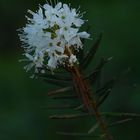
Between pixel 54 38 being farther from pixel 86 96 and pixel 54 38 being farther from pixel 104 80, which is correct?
pixel 104 80

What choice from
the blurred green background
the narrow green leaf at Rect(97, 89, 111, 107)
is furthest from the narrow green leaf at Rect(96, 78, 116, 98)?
the blurred green background

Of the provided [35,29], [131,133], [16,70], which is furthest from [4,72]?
[35,29]

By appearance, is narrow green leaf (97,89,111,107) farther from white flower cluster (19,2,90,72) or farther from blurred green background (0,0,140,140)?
blurred green background (0,0,140,140)

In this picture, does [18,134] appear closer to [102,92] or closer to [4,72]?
[4,72]

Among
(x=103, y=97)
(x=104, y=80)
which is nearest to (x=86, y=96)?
(x=103, y=97)

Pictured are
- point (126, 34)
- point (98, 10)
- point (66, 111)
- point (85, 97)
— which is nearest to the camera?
point (85, 97)

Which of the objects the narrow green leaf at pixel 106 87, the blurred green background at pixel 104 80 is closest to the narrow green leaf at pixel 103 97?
the narrow green leaf at pixel 106 87

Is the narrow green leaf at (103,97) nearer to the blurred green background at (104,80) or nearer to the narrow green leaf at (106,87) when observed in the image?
the narrow green leaf at (106,87)
